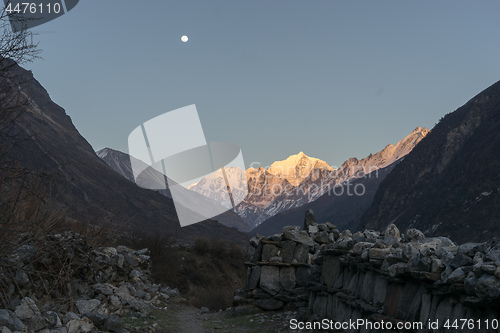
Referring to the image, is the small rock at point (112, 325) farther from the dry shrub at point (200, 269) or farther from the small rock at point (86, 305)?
the dry shrub at point (200, 269)

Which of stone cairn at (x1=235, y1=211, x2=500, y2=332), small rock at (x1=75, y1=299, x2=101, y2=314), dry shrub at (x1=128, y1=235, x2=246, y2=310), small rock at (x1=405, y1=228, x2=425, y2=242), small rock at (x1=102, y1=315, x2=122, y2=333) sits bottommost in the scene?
dry shrub at (x1=128, y1=235, x2=246, y2=310)

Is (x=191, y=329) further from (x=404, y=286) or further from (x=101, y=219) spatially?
(x=404, y=286)

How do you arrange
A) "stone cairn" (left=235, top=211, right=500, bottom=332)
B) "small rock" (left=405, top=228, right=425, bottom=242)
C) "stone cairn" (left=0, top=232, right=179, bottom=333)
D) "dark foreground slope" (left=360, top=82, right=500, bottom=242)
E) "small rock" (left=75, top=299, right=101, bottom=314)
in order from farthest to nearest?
"dark foreground slope" (left=360, top=82, right=500, bottom=242), "small rock" (left=75, top=299, right=101, bottom=314), "small rock" (left=405, top=228, right=425, bottom=242), "stone cairn" (left=0, top=232, right=179, bottom=333), "stone cairn" (left=235, top=211, right=500, bottom=332)

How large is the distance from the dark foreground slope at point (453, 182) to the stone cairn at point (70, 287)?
4838cm

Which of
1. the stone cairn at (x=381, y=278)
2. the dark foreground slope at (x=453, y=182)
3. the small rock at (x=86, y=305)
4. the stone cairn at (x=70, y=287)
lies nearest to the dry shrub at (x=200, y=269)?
the stone cairn at (x=70, y=287)

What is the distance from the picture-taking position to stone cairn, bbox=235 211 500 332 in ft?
21.8

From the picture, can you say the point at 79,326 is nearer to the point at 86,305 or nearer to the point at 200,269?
the point at 86,305

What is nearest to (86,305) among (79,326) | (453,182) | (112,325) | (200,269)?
(112,325)

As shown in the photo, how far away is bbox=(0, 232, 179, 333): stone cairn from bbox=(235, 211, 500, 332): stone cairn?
4.51 m

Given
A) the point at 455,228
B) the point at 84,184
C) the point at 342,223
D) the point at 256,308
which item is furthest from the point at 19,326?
the point at 342,223

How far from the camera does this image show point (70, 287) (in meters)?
12.3

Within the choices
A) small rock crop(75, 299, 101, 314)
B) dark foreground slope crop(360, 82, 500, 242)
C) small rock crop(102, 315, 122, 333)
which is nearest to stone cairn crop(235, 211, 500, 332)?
small rock crop(102, 315, 122, 333)

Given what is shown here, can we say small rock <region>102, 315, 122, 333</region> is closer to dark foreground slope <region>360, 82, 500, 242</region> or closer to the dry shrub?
the dry shrub

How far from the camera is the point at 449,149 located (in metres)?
96.0
